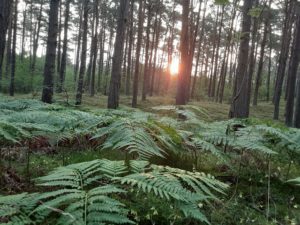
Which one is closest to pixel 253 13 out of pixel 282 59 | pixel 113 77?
pixel 113 77

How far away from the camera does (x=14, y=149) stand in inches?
182

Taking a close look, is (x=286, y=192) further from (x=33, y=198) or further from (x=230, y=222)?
(x=33, y=198)

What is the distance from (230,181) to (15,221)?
3.00 metres

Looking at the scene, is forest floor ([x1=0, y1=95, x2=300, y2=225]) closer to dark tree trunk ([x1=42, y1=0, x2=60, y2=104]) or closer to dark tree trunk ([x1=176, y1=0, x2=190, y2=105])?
dark tree trunk ([x1=42, y1=0, x2=60, y2=104])

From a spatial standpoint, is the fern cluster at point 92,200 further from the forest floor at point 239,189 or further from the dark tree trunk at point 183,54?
the dark tree trunk at point 183,54

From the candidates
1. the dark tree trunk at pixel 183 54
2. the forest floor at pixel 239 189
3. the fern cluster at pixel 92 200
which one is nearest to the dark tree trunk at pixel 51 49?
the dark tree trunk at pixel 183 54

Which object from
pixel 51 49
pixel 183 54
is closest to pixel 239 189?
pixel 51 49

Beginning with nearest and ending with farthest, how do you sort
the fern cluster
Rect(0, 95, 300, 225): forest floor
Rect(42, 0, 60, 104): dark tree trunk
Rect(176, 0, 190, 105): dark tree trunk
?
1. the fern cluster
2. Rect(0, 95, 300, 225): forest floor
3. Rect(42, 0, 60, 104): dark tree trunk
4. Rect(176, 0, 190, 105): dark tree trunk

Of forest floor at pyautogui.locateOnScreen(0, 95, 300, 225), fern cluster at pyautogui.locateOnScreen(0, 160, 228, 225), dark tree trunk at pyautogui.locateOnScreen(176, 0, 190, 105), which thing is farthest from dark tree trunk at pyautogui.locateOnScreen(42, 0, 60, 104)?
fern cluster at pyautogui.locateOnScreen(0, 160, 228, 225)

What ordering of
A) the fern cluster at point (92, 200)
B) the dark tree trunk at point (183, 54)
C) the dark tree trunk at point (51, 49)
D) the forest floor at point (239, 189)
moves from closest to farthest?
the fern cluster at point (92, 200), the forest floor at point (239, 189), the dark tree trunk at point (51, 49), the dark tree trunk at point (183, 54)

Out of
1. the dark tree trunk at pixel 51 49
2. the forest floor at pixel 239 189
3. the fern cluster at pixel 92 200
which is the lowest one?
the forest floor at pixel 239 189

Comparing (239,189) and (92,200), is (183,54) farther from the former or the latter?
(92,200)

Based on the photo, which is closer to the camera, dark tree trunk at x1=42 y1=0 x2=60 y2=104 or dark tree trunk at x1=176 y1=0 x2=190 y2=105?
dark tree trunk at x1=42 y1=0 x2=60 y2=104

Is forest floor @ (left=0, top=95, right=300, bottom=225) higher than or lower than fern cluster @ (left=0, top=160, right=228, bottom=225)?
lower
